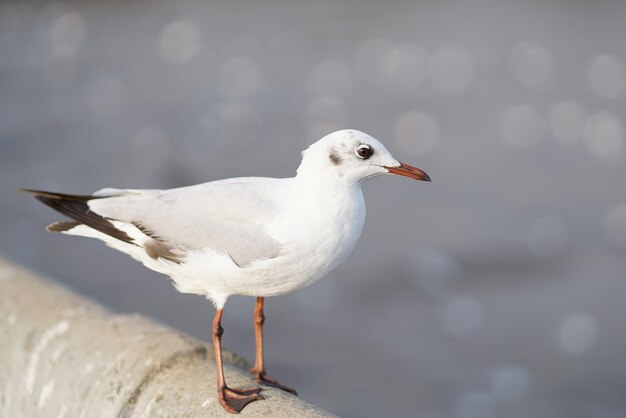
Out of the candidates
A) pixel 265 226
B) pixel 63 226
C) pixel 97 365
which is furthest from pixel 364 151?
pixel 97 365

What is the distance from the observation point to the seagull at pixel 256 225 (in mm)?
3881

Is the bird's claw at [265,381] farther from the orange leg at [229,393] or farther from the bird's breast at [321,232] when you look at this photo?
the bird's breast at [321,232]

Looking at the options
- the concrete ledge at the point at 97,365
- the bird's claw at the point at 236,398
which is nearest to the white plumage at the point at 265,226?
the bird's claw at the point at 236,398

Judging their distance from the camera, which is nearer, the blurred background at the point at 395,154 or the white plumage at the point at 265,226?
the white plumage at the point at 265,226

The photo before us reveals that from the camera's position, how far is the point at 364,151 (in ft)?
12.8

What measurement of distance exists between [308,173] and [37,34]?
15.7 m

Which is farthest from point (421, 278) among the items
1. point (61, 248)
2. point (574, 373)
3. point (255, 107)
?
point (255, 107)

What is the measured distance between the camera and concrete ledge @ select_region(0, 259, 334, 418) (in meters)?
4.25

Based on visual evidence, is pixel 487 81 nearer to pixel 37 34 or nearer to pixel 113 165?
pixel 113 165

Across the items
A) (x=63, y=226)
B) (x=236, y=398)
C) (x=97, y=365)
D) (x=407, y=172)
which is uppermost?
(x=407, y=172)

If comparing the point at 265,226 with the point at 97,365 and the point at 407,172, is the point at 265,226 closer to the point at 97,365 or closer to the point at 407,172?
the point at 407,172

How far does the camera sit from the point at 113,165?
41.9 ft

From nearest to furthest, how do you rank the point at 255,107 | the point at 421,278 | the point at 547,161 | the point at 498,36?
the point at 421,278 → the point at 547,161 → the point at 255,107 → the point at 498,36

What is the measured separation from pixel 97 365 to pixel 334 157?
69.4 inches
